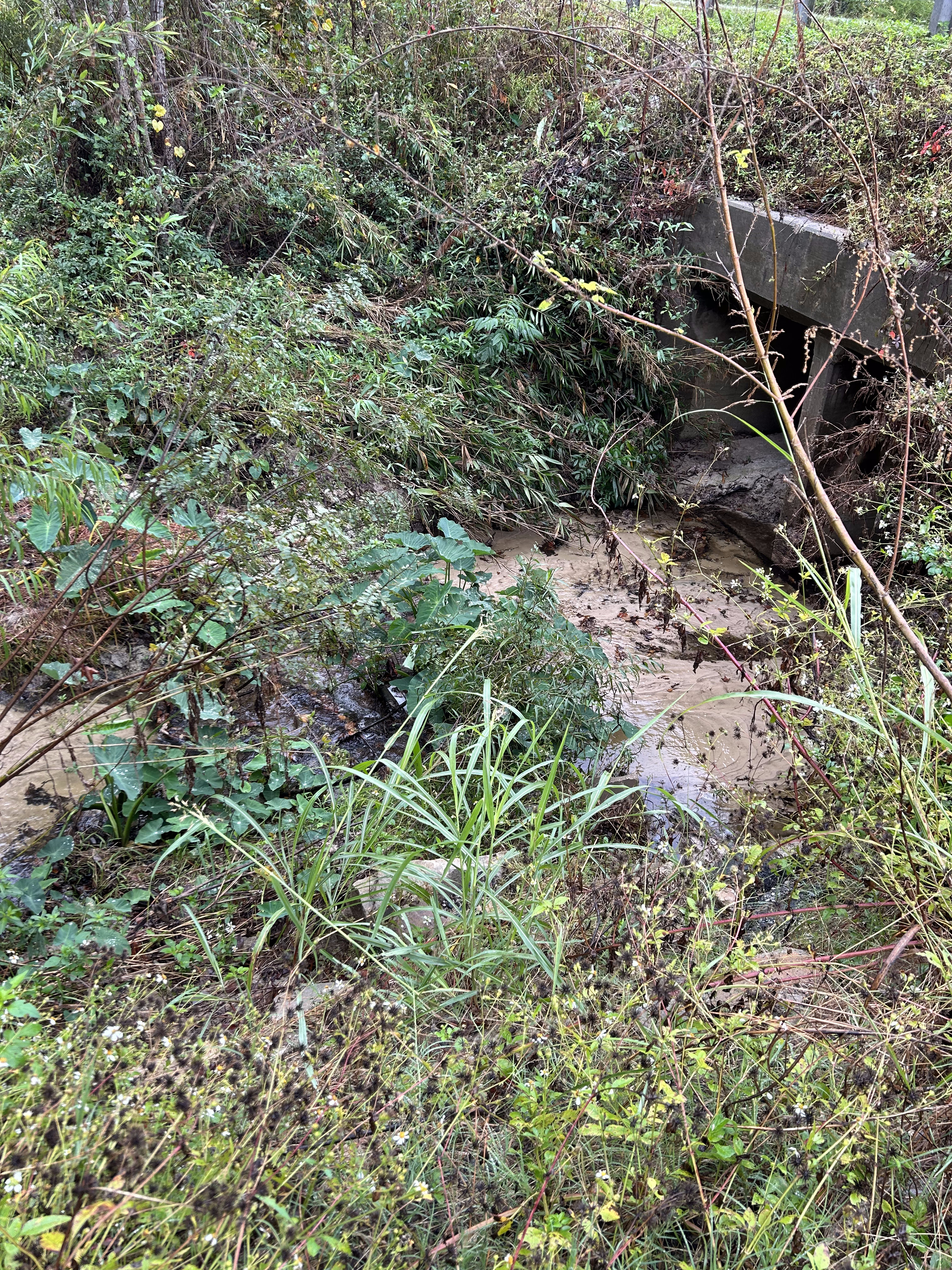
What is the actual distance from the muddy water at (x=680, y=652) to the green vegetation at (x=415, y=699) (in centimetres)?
21

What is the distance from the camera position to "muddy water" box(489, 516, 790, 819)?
3920 millimetres

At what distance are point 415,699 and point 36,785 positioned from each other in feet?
4.57

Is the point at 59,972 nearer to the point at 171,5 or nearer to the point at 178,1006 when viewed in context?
the point at 178,1006

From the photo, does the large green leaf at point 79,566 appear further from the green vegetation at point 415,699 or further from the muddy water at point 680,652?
the muddy water at point 680,652

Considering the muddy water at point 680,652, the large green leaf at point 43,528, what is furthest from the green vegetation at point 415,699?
the muddy water at point 680,652

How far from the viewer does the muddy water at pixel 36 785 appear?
2.69 meters

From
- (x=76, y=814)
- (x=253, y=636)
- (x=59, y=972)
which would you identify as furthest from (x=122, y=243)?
(x=59, y=972)

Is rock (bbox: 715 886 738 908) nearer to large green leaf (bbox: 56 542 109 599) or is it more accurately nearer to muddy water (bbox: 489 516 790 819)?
muddy water (bbox: 489 516 790 819)

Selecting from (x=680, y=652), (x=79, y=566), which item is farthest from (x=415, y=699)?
(x=680, y=652)

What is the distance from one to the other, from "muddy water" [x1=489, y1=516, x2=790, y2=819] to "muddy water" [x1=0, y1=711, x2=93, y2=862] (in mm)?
1997

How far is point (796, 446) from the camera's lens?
182cm

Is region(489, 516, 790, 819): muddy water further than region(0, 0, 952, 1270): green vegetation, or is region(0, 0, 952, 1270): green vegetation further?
region(489, 516, 790, 819): muddy water

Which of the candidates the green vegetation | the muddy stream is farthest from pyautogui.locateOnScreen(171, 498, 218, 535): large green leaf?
the muddy stream

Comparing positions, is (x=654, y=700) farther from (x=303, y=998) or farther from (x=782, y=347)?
(x=782, y=347)
